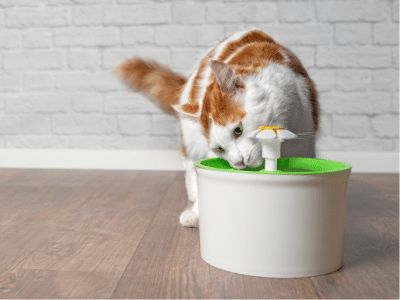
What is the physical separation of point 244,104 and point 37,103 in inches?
51.6

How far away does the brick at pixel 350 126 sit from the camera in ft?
5.87

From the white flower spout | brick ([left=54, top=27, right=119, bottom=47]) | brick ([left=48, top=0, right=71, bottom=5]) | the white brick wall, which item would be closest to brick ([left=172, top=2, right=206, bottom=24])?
the white brick wall

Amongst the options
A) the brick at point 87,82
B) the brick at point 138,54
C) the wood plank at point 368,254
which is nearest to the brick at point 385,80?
the wood plank at point 368,254

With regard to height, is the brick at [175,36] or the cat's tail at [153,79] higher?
the brick at [175,36]

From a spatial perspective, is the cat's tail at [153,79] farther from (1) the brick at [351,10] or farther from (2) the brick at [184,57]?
(1) the brick at [351,10]

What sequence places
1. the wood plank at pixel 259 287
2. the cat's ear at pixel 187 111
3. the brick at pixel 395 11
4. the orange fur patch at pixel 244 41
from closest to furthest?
the wood plank at pixel 259 287 < the cat's ear at pixel 187 111 < the orange fur patch at pixel 244 41 < the brick at pixel 395 11

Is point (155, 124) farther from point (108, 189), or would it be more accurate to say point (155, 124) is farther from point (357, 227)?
point (357, 227)

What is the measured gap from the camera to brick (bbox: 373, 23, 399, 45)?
1.73 metres

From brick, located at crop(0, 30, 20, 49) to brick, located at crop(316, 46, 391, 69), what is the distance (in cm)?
142

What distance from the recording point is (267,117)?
0.97 metres

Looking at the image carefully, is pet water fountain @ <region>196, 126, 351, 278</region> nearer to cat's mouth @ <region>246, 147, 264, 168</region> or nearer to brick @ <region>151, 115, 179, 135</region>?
cat's mouth @ <region>246, 147, 264, 168</region>

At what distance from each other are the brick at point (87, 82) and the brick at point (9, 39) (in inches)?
10.2

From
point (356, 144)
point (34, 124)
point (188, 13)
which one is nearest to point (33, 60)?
point (34, 124)

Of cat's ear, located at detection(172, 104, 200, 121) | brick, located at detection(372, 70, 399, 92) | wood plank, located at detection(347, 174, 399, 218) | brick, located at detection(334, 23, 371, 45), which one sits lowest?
wood plank, located at detection(347, 174, 399, 218)
